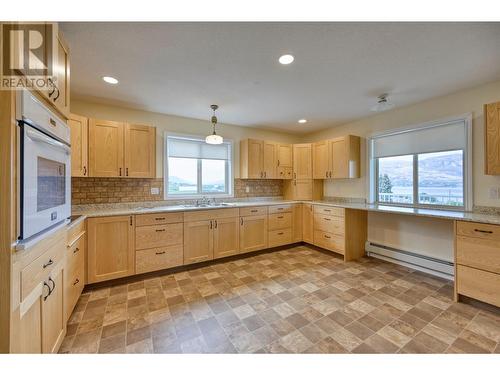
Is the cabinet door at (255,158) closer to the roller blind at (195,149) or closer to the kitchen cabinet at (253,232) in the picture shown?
the roller blind at (195,149)

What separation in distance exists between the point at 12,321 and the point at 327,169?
4189mm

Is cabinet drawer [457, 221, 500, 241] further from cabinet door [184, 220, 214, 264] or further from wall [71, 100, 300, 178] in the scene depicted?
wall [71, 100, 300, 178]

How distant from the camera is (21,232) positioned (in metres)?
0.97

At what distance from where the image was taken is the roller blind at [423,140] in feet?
9.06

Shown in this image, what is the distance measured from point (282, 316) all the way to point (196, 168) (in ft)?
9.19

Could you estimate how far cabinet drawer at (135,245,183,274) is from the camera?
2725mm

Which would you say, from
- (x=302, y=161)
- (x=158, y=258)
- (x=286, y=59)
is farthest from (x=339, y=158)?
(x=158, y=258)

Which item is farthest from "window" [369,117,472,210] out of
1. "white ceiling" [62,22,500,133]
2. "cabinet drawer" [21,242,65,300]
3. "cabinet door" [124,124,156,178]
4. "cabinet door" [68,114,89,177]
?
"cabinet door" [68,114,89,177]

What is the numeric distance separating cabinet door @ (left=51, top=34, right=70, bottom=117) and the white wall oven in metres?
0.14

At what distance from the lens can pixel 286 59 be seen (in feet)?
6.41

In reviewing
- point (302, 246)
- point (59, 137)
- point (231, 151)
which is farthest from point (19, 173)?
point (302, 246)

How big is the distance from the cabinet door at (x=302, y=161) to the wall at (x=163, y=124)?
2.17 ft

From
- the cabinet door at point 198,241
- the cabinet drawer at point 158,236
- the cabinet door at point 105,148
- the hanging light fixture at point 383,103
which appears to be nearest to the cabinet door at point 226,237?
the cabinet door at point 198,241
